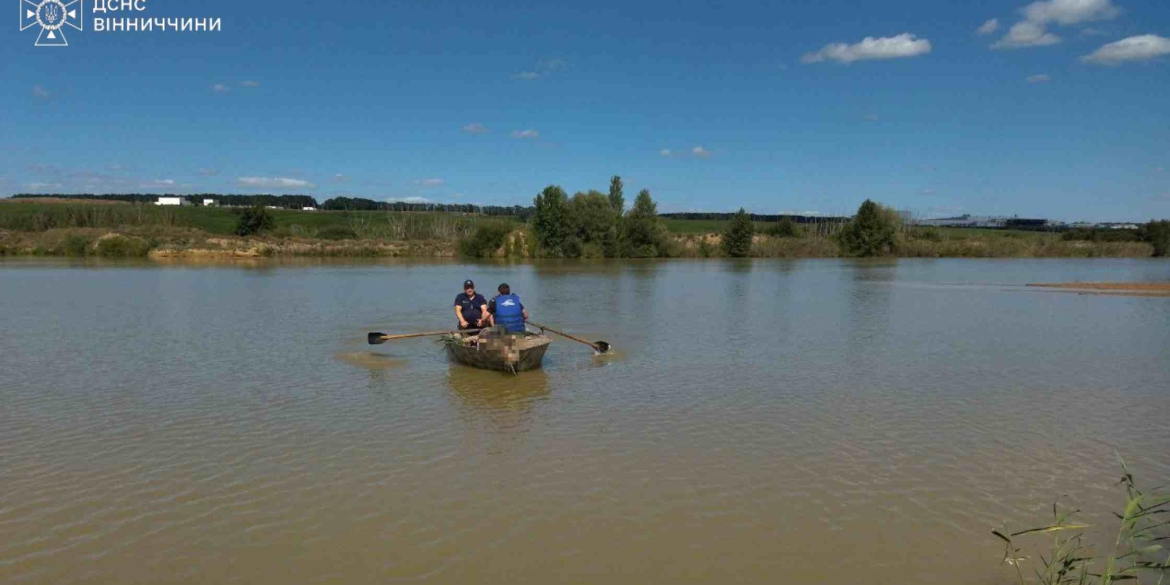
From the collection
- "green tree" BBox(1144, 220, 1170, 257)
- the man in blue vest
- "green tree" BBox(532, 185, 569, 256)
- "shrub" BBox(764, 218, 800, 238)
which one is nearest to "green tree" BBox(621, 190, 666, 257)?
"green tree" BBox(532, 185, 569, 256)

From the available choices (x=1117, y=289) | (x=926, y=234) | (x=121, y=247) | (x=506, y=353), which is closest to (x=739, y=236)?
(x=926, y=234)

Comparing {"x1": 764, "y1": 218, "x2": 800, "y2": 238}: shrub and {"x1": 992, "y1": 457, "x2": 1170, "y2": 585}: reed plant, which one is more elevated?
{"x1": 764, "y1": 218, "x2": 800, "y2": 238}: shrub

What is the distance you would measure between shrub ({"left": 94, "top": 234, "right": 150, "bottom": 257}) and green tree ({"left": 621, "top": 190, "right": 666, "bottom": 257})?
44.4 m

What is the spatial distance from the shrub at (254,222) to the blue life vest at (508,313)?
7524 centimetres

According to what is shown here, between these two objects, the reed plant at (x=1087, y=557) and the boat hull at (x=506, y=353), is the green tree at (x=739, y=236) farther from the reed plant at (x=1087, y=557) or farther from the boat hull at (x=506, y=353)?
the reed plant at (x=1087, y=557)

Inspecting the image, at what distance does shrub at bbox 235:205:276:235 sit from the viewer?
81.3m

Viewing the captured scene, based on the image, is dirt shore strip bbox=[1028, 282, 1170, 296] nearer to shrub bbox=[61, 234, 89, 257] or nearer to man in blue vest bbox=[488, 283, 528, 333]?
man in blue vest bbox=[488, 283, 528, 333]

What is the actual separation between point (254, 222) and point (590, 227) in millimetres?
38352

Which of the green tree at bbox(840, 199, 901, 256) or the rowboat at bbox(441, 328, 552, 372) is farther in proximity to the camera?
the green tree at bbox(840, 199, 901, 256)

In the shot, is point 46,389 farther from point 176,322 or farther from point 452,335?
point 176,322

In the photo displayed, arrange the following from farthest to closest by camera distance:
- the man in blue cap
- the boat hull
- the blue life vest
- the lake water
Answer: the man in blue cap, the blue life vest, the boat hull, the lake water

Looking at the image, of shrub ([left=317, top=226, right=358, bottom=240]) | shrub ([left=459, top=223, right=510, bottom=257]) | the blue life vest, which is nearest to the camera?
the blue life vest

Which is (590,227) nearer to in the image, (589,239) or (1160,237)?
(589,239)

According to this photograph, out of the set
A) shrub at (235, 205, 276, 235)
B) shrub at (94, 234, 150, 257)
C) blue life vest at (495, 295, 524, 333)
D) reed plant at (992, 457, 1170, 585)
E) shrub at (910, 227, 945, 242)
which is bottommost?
reed plant at (992, 457, 1170, 585)
